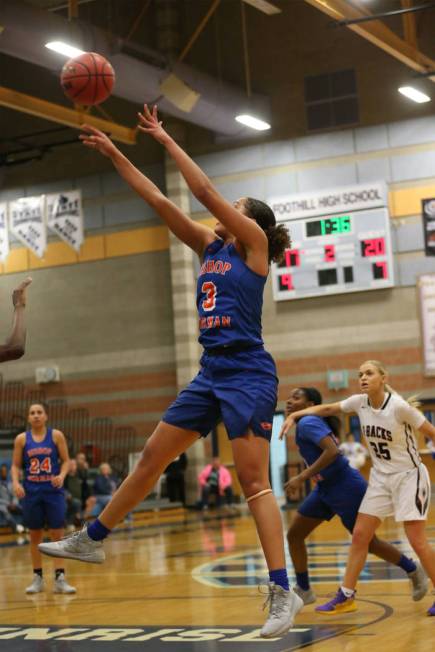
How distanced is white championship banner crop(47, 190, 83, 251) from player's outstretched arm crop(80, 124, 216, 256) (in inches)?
678

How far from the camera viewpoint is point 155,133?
5.28 meters

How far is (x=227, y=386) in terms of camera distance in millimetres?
5203

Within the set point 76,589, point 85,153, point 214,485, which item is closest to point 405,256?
point 214,485

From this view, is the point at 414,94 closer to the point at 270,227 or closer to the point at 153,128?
the point at 270,227

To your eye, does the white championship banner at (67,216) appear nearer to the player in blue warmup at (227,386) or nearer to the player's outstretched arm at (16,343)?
the player's outstretched arm at (16,343)

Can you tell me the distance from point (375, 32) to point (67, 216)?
849cm

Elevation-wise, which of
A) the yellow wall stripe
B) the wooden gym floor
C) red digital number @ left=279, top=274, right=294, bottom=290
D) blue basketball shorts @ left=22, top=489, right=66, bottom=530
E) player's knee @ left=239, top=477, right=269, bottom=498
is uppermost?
the yellow wall stripe

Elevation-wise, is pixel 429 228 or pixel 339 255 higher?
pixel 429 228

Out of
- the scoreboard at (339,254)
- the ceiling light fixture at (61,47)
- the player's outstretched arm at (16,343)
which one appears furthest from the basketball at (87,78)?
the scoreboard at (339,254)

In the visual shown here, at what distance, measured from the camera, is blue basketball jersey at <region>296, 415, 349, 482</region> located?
7.87 meters

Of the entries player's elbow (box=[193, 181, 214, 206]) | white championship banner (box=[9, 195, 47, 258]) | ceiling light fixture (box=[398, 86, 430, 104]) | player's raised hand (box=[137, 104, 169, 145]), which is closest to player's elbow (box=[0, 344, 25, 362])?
player's raised hand (box=[137, 104, 169, 145])

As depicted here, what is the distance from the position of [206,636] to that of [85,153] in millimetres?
20637

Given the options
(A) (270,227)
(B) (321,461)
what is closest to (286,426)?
(B) (321,461)

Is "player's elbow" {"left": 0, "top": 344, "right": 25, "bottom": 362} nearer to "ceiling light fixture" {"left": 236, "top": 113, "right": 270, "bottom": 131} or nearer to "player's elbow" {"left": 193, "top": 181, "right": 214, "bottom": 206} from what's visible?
"player's elbow" {"left": 193, "top": 181, "right": 214, "bottom": 206}
